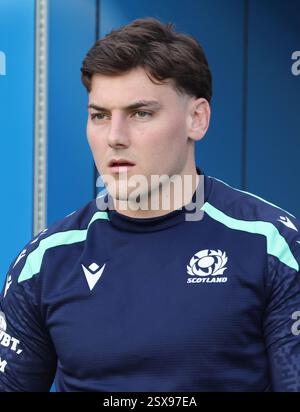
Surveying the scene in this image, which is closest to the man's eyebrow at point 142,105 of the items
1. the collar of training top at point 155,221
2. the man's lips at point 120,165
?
the man's lips at point 120,165

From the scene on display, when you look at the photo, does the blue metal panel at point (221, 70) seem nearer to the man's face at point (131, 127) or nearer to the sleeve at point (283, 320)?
the man's face at point (131, 127)

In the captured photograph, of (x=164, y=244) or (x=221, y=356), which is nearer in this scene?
(x=221, y=356)

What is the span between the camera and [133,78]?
1.75 m

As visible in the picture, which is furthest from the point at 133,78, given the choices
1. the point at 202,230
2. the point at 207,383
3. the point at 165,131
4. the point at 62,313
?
the point at 207,383

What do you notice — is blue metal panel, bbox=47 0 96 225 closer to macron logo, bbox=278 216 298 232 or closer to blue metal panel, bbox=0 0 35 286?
blue metal panel, bbox=0 0 35 286

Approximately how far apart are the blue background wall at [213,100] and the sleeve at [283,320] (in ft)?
4.79

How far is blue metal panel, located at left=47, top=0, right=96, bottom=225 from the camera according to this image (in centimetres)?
303

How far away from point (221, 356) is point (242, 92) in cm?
178

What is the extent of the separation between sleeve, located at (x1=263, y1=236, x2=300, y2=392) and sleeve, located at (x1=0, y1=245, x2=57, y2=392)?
18.7 inches

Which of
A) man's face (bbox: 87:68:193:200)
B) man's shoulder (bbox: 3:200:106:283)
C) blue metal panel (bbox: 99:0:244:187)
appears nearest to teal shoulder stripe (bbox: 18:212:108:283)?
man's shoulder (bbox: 3:200:106:283)

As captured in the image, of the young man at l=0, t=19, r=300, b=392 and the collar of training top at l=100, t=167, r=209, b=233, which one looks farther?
the collar of training top at l=100, t=167, r=209, b=233

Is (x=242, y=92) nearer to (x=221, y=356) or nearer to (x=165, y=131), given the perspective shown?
(x=165, y=131)

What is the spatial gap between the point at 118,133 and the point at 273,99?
170cm

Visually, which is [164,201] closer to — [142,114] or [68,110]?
[142,114]
